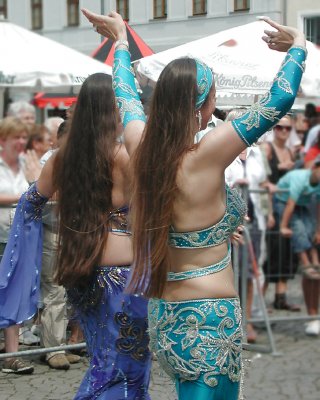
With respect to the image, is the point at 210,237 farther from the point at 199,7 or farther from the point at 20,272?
the point at 199,7

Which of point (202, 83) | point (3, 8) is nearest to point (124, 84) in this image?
point (202, 83)

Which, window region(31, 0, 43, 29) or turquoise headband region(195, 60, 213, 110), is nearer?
turquoise headband region(195, 60, 213, 110)

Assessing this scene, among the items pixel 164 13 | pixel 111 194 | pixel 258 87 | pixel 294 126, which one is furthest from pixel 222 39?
pixel 294 126

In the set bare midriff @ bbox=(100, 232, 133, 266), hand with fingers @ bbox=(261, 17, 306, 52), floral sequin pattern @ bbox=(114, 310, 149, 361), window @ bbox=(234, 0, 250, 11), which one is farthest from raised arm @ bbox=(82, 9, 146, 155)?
window @ bbox=(234, 0, 250, 11)

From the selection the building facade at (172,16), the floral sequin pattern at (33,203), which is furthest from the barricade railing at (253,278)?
the floral sequin pattern at (33,203)

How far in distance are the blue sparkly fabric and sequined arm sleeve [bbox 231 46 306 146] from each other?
1255 mm

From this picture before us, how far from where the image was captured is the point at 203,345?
3473 millimetres

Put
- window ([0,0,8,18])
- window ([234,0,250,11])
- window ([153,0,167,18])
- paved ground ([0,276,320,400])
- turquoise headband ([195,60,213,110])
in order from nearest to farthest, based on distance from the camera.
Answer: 1. turquoise headband ([195,60,213,110])
2. window ([153,0,167,18])
3. paved ground ([0,276,320,400])
4. window ([234,0,250,11])
5. window ([0,0,8,18])

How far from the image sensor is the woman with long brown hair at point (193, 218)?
3.38 meters

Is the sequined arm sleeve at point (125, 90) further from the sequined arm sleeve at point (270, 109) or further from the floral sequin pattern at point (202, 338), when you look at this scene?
the floral sequin pattern at point (202, 338)

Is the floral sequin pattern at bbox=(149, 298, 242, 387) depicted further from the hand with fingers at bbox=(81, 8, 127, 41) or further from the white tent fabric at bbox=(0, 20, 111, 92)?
the white tent fabric at bbox=(0, 20, 111, 92)

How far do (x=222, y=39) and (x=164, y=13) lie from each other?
6.82ft

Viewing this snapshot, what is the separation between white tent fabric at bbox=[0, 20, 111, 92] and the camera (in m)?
10.6

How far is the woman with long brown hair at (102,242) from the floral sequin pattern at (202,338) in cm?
85
